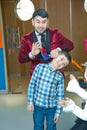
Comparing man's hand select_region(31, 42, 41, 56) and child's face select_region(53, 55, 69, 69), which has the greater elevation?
man's hand select_region(31, 42, 41, 56)

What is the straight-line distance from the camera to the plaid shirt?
1874mm

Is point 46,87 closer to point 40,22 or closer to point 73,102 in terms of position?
point 73,102

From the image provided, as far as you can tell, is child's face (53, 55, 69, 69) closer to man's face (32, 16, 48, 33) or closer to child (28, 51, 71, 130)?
child (28, 51, 71, 130)

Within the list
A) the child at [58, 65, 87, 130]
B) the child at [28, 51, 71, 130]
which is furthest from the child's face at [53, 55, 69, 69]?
the child at [58, 65, 87, 130]

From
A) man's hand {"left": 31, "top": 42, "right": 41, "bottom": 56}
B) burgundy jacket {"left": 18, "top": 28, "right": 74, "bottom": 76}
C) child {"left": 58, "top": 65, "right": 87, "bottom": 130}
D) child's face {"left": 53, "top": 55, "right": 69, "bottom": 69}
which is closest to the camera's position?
child {"left": 58, "top": 65, "right": 87, "bottom": 130}

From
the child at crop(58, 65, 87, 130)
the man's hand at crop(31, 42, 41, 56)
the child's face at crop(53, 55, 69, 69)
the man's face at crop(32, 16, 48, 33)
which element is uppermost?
the man's face at crop(32, 16, 48, 33)

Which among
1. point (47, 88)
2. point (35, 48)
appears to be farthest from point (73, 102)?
point (35, 48)

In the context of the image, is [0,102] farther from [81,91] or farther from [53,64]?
[81,91]

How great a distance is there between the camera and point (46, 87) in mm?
1873

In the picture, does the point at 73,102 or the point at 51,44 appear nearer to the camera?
the point at 73,102

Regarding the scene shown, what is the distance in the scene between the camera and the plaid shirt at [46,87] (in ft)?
6.15

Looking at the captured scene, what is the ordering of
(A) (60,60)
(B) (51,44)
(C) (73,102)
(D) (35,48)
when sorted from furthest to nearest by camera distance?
1. (B) (51,44)
2. (D) (35,48)
3. (A) (60,60)
4. (C) (73,102)

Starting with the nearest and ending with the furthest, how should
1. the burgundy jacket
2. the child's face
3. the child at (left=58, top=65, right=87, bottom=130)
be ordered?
the child at (left=58, top=65, right=87, bottom=130) → the child's face → the burgundy jacket

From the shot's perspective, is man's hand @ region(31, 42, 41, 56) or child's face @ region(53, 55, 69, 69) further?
man's hand @ region(31, 42, 41, 56)
